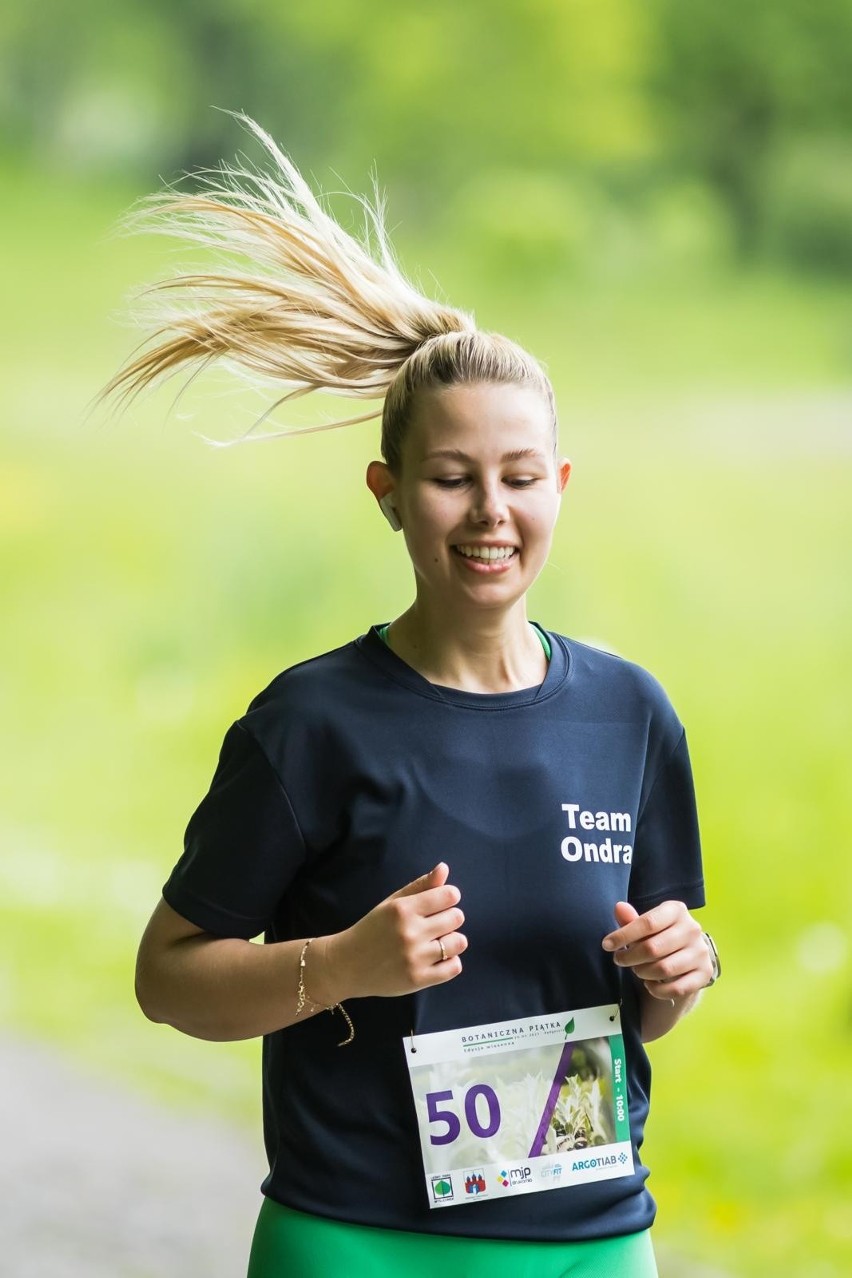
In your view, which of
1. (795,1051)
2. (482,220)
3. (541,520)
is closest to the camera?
(541,520)

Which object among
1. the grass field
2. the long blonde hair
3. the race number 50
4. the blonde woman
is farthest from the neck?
the grass field

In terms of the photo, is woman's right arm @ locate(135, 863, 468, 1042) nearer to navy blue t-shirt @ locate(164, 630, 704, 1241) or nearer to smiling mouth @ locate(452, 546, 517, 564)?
navy blue t-shirt @ locate(164, 630, 704, 1241)

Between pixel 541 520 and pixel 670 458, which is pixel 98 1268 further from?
pixel 541 520

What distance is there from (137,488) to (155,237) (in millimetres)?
757

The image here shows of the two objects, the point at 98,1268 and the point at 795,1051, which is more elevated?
the point at 795,1051

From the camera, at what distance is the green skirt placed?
1326mm

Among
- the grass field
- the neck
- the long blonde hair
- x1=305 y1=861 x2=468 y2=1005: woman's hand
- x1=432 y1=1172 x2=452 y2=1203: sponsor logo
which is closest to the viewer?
x1=305 y1=861 x2=468 y2=1005: woman's hand

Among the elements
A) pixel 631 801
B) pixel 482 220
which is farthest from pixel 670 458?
pixel 631 801

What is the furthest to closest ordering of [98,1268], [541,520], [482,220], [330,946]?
[482,220], [98,1268], [541,520], [330,946]

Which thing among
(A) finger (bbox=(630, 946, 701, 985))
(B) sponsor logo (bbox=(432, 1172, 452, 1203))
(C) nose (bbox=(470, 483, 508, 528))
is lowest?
(B) sponsor logo (bbox=(432, 1172, 452, 1203))

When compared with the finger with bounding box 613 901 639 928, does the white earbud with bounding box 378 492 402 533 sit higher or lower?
higher

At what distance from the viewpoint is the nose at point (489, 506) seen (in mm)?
1359

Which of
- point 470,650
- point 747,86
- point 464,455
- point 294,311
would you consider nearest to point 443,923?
point 470,650

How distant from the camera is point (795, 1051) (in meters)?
4.37
